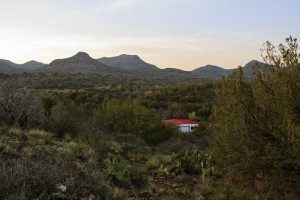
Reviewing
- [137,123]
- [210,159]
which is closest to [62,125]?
[210,159]

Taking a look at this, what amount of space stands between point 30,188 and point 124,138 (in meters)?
9.77

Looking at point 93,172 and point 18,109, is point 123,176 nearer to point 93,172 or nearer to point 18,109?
point 93,172

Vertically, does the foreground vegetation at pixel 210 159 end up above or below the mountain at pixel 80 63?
below

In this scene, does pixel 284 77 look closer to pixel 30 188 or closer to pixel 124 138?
pixel 30 188

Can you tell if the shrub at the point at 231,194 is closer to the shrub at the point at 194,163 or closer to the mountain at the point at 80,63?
the shrub at the point at 194,163

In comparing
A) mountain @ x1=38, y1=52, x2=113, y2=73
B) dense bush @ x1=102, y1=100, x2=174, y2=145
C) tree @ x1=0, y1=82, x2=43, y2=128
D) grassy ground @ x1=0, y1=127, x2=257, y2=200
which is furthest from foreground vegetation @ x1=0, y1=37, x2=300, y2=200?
mountain @ x1=38, y1=52, x2=113, y2=73

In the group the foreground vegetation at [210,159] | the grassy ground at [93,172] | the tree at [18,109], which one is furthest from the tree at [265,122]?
the tree at [18,109]

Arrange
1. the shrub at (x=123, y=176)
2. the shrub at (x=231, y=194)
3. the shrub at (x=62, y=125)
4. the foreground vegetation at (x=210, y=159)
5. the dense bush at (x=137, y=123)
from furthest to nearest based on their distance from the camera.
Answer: the dense bush at (x=137, y=123) → the shrub at (x=62, y=125) → the shrub at (x=123, y=176) → the shrub at (x=231, y=194) → the foreground vegetation at (x=210, y=159)

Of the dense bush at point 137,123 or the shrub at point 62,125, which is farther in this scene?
the dense bush at point 137,123

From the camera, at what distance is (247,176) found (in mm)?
7062

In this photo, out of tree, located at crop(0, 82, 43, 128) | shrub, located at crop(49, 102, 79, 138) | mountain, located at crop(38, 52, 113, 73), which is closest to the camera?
shrub, located at crop(49, 102, 79, 138)

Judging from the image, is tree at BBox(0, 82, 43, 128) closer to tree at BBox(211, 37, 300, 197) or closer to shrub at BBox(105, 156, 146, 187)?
shrub at BBox(105, 156, 146, 187)

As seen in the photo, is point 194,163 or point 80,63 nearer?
point 194,163

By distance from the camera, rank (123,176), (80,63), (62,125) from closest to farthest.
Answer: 1. (123,176)
2. (62,125)
3. (80,63)
